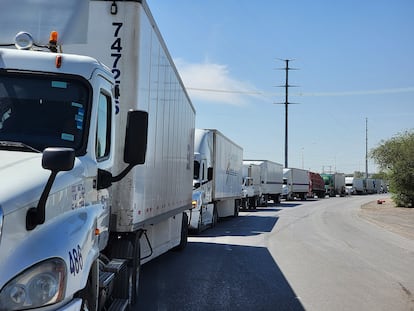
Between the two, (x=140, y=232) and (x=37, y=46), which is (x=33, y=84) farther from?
(x=140, y=232)

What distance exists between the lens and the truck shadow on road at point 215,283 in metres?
7.53

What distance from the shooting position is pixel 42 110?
436 cm

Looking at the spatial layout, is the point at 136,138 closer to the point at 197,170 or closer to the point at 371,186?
the point at 197,170

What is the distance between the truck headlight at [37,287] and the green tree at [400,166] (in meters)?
40.4

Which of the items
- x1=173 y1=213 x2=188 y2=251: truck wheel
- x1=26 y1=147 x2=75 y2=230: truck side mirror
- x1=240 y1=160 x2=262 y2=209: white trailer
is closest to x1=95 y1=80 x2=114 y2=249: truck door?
x1=26 y1=147 x2=75 y2=230: truck side mirror

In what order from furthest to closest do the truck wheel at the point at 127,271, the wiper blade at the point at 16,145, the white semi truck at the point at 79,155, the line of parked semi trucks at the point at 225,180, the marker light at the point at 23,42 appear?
the line of parked semi trucks at the point at 225,180, the truck wheel at the point at 127,271, the marker light at the point at 23,42, the wiper blade at the point at 16,145, the white semi truck at the point at 79,155

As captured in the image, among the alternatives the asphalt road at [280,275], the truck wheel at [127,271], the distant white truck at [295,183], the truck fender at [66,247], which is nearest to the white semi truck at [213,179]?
the asphalt road at [280,275]

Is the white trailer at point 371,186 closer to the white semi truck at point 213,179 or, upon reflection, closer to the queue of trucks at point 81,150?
the white semi truck at point 213,179

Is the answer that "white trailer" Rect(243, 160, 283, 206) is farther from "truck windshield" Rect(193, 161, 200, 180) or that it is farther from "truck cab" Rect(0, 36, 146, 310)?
"truck cab" Rect(0, 36, 146, 310)

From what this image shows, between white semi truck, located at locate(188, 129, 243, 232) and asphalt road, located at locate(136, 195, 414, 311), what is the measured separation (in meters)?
1.50

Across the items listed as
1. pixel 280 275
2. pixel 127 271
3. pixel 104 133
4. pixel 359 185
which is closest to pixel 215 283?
pixel 280 275

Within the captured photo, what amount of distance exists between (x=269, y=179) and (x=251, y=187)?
7.82m

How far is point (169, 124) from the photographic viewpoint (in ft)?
30.4

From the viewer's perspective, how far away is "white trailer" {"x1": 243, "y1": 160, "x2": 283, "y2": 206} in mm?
39625
